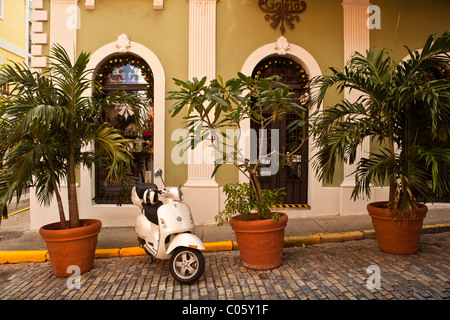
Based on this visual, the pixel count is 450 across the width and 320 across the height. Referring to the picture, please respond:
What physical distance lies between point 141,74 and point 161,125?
1.31m

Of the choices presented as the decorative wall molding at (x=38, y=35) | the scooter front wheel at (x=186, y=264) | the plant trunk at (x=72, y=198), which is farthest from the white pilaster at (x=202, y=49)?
the decorative wall molding at (x=38, y=35)

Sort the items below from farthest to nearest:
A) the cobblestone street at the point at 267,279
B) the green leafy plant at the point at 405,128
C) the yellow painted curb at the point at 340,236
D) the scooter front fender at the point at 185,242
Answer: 1. the yellow painted curb at the point at 340,236
2. the green leafy plant at the point at 405,128
3. the scooter front fender at the point at 185,242
4. the cobblestone street at the point at 267,279

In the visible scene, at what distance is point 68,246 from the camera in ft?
12.9

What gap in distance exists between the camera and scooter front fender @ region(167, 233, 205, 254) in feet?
11.9

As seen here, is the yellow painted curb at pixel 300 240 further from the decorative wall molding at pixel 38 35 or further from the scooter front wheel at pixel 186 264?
the decorative wall molding at pixel 38 35

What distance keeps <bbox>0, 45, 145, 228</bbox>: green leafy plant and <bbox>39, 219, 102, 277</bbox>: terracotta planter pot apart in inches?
11.6

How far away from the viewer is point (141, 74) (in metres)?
6.78

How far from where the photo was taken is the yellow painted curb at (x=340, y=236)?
5309 mm

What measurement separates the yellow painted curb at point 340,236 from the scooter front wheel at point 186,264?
8.28 ft

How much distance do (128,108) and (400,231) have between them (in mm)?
5491

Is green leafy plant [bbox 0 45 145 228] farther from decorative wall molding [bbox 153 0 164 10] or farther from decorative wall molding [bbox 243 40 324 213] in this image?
decorative wall molding [bbox 153 0 164 10]

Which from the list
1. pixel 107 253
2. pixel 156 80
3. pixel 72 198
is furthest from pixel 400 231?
pixel 156 80
